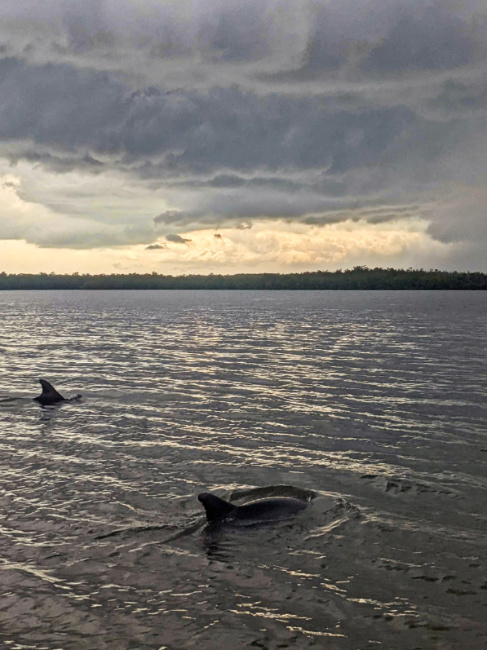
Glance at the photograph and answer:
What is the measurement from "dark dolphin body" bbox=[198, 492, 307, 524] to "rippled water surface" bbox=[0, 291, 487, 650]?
1.04 ft

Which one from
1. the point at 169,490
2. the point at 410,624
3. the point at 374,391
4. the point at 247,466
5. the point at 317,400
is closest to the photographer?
→ the point at 410,624

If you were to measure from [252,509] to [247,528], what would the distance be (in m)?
0.65

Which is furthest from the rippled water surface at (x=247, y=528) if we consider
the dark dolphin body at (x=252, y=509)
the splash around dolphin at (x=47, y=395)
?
the splash around dolphin at (x=47, y=395)

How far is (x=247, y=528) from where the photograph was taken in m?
13.0

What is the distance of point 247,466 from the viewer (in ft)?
57.5

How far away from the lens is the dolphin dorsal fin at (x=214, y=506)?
12.9m

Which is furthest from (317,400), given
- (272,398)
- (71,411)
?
(71,411)

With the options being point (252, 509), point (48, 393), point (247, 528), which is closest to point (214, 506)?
point (247, 528)

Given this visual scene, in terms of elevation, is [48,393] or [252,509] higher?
[48,393]

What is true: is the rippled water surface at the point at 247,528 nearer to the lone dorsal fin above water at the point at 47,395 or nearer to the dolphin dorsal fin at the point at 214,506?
the dolphin dorsal fin at the point at 214,506

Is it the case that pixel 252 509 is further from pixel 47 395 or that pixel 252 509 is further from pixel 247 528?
pixel 47 395

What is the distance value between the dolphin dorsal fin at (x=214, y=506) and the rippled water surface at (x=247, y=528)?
14.8 inches

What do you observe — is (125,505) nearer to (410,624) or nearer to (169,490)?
(169,490)

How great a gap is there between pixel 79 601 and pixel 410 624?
508 centimetres
